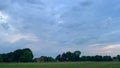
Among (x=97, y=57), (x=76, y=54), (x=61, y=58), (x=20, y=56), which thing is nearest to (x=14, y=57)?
(x=20, y=56)

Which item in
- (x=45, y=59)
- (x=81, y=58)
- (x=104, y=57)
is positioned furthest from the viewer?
(x=45, y=59)

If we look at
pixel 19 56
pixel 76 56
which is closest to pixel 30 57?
pixel 19 56

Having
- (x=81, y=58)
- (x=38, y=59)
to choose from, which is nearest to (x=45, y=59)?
(x=38, y=59)

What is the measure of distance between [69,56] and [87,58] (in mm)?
11067

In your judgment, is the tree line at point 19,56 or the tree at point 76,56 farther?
the tree line at point 19,56

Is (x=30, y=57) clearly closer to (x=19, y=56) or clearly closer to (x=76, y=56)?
(x=19, y=56)

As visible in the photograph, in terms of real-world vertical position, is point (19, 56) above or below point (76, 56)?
above

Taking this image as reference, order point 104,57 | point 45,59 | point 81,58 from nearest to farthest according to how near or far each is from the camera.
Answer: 1. point 104,57
2. point 81,58
3. point 45,59

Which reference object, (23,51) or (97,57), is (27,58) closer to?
(23,51)

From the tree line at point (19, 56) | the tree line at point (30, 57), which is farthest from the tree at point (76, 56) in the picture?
the tree line at point (19, 56)

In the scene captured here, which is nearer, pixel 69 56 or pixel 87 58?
pixel 87 58

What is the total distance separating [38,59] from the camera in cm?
10300

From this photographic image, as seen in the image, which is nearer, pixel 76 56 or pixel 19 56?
pixel 76 56

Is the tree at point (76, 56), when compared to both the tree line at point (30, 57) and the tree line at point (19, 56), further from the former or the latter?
the tree line at point (19, 56)
